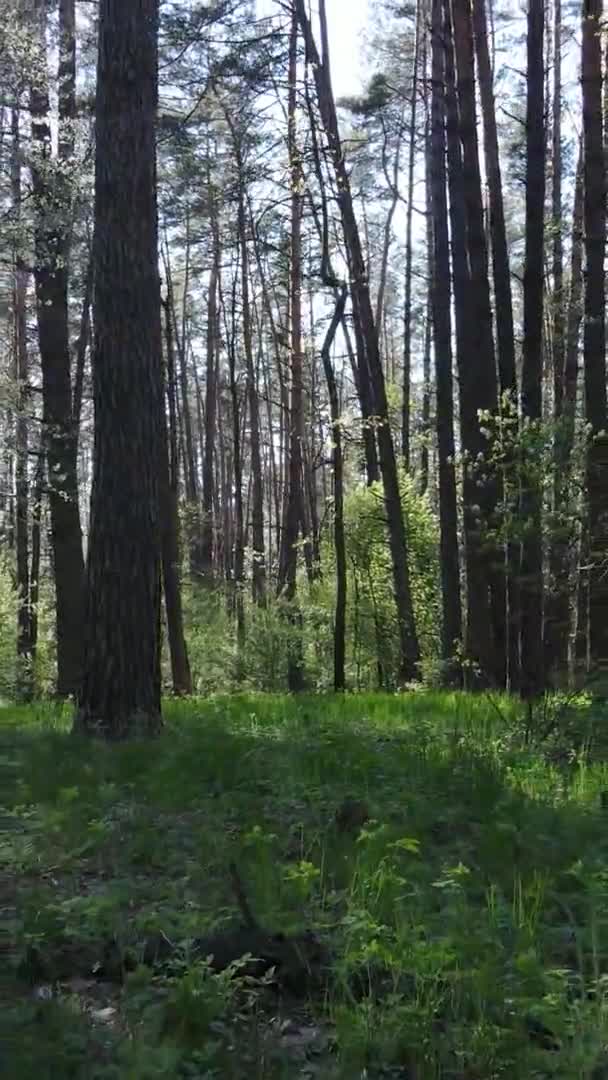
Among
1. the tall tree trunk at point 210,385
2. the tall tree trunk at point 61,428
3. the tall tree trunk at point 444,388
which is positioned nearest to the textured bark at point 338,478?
the tall tree trunk at point 444,388

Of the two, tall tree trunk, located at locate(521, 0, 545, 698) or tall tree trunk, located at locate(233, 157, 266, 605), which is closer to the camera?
tall tree trunk, located at locate(521, 0, 545, 698)

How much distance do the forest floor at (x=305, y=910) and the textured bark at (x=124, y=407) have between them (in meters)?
0.76

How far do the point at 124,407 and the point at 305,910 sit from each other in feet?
13.4

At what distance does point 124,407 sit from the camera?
6.64 m

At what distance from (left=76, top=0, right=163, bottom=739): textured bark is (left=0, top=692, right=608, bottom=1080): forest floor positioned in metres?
0.76

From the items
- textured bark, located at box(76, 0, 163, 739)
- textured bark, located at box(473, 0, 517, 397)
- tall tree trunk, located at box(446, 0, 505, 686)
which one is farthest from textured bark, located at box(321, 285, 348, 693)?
textured bark, located at box(76, 0, 163, 739)

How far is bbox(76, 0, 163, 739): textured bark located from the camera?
21.5ft

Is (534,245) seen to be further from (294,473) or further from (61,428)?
(294,473)

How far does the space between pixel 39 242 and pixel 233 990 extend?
1012 cm

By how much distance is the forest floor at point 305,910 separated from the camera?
248 centimetres

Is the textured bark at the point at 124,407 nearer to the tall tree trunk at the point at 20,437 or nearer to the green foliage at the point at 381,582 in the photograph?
the tall tree trunk at the point at 20,437

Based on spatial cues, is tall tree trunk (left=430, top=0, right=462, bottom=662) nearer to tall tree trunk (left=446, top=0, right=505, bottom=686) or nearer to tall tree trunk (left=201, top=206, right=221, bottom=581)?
tall tree trunk (left=446, top=0, right=505, bottom=686)

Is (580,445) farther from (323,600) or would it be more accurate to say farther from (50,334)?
(323,600)

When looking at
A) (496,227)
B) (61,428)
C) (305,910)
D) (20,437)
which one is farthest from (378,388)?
(305,910)
